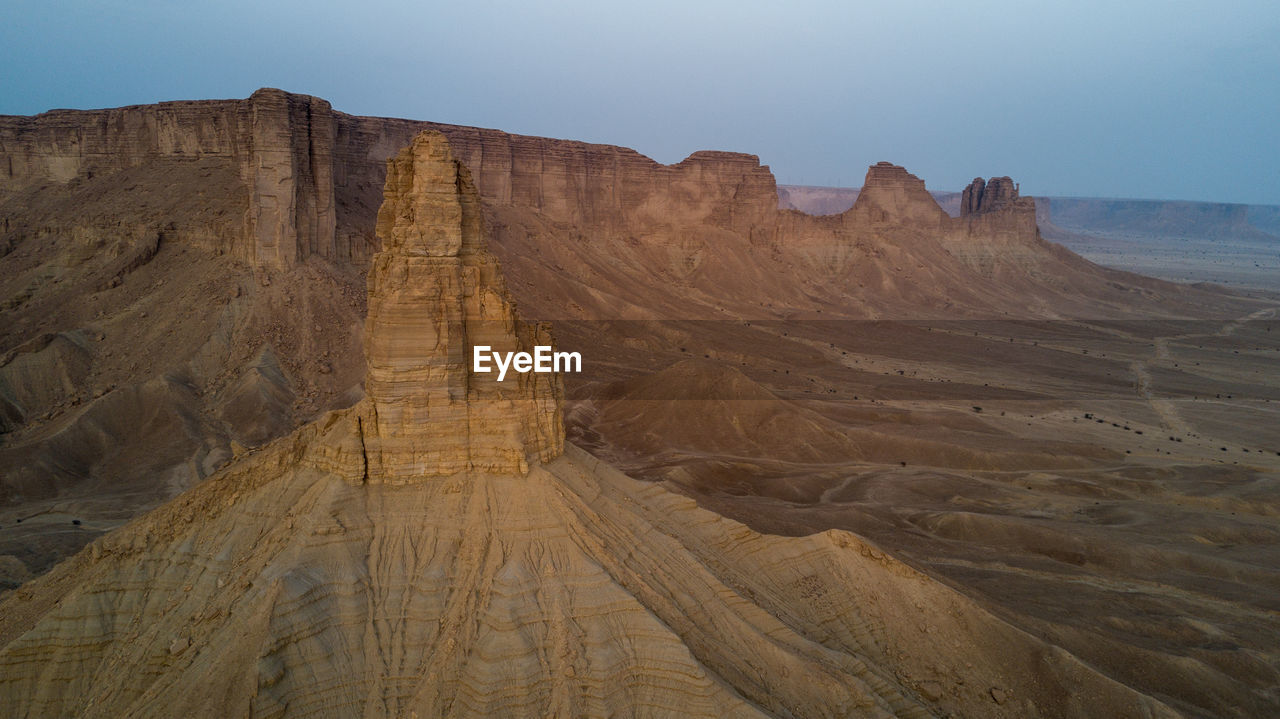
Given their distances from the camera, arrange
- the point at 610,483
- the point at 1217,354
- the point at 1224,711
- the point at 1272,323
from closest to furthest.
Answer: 1. the point at 1224,711
2. the point at 610,483
3. the point at 1217,354
4. the point at 1272,323

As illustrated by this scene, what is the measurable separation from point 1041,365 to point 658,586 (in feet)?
214

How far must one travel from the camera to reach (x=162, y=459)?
114ft

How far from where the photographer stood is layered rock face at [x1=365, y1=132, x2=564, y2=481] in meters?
16.8

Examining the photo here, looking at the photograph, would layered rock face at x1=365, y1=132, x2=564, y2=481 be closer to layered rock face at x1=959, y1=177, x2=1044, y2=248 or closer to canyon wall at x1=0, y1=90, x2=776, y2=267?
canyon wall at x1=0, y1=90, x2=776, y2=267

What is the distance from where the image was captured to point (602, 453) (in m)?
40.5

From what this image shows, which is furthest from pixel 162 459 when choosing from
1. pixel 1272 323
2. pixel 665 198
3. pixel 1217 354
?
pixel 1272 323

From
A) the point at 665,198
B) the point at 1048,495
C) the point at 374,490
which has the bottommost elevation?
the point at 1048,495

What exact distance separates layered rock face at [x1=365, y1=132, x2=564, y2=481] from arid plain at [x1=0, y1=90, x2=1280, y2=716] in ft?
0.42

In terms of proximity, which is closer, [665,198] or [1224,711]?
[1224,711]

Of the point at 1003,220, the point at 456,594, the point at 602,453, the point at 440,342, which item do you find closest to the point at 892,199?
the point at 1003,220

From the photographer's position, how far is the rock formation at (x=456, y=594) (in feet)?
44.2

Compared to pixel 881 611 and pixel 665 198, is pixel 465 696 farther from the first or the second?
pixel 665 198

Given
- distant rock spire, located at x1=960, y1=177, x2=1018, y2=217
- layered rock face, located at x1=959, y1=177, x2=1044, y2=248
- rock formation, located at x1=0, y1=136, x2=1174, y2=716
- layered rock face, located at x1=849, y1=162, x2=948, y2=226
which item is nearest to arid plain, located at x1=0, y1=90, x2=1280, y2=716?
rock formation, located at x1=0, y1=136, x2=1174, y2=716

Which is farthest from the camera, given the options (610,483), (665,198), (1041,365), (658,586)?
(665,198)
